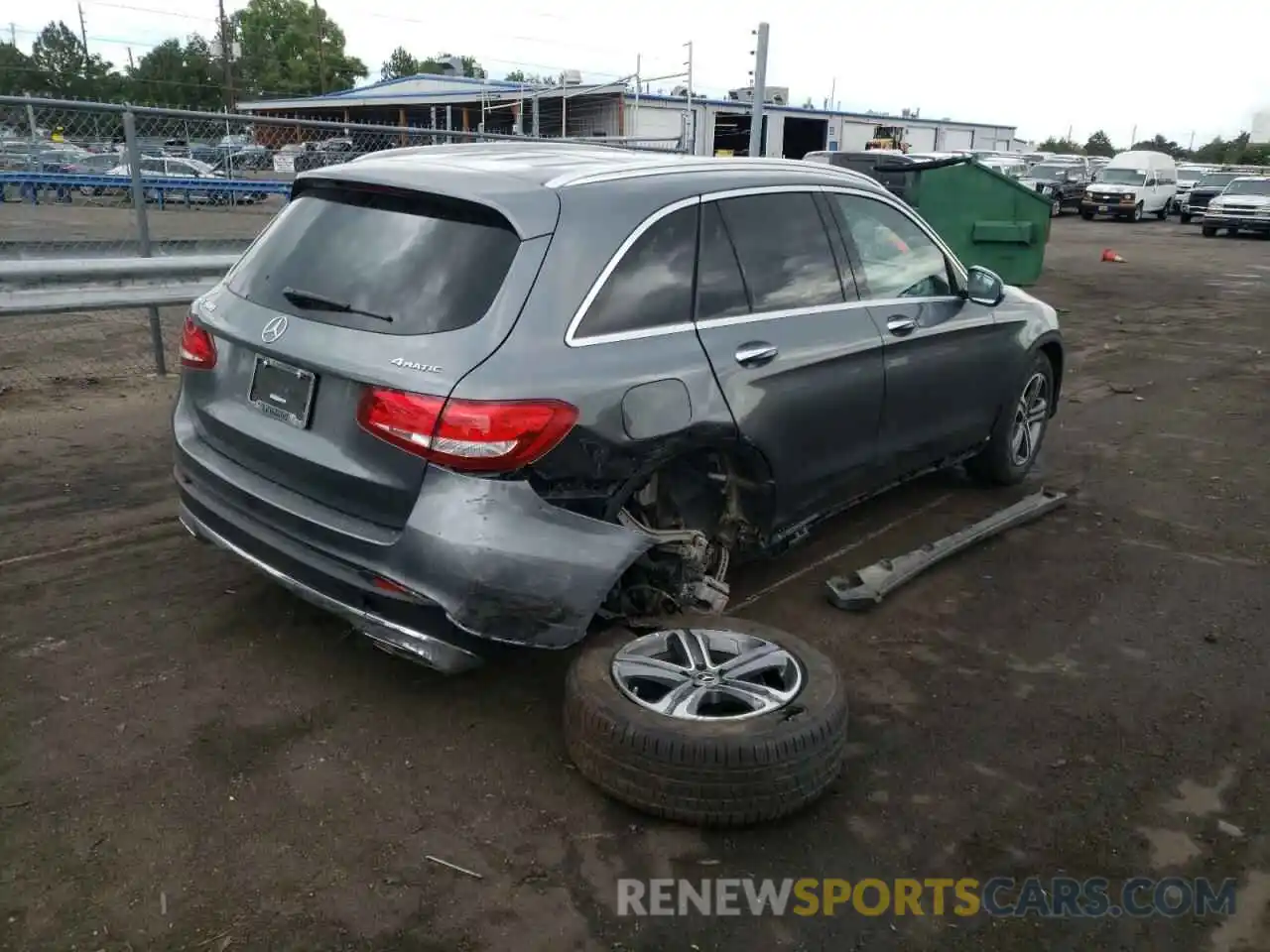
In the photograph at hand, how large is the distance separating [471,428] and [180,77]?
91161mm

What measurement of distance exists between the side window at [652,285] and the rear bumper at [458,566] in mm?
629

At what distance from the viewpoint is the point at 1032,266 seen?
12.4 meters

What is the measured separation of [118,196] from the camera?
790cm

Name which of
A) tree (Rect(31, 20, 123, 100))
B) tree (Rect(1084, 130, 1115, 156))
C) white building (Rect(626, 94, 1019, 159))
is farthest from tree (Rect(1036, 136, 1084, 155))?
tree (Rect(31, 20, 123, 100))

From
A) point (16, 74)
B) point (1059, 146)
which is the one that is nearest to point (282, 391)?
point (16, 74)

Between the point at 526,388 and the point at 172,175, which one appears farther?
the point at 172,175

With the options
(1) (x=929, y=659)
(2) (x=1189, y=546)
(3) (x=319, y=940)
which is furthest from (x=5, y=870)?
(2) (x=1189, y=546)

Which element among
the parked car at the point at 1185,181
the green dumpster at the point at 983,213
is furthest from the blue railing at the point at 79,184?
the parked car at the point at 1185,181

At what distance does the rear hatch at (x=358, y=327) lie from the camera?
3018 mm

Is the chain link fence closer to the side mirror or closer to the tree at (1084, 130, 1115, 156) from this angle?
the side mirror

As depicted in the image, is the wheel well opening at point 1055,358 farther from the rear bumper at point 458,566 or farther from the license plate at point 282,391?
the license plate at point 282,391

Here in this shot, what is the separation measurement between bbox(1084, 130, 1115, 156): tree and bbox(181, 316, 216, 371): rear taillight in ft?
348

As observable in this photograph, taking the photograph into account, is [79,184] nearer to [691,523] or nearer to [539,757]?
[691,523]
